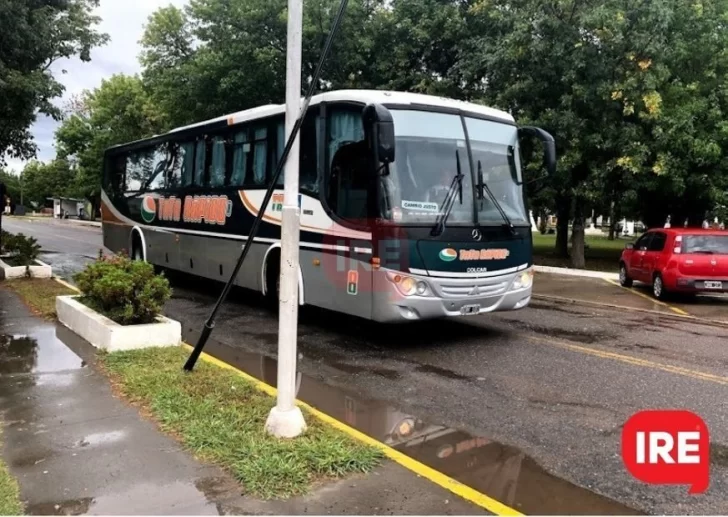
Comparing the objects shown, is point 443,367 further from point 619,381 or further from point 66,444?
point 66,444

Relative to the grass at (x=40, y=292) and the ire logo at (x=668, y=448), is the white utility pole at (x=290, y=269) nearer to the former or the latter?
the ire logo at (x=668, y=448)

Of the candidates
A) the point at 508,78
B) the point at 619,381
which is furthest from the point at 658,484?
the point at 508,78

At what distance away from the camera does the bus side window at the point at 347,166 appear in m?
7.91

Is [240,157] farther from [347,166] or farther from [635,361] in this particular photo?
[635,361]

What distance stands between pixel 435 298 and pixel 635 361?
252 centimetres

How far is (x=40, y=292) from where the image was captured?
1166 cm

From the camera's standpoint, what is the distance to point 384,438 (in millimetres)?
5141

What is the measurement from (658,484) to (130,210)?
46.5ft

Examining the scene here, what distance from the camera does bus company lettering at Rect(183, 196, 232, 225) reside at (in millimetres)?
11266

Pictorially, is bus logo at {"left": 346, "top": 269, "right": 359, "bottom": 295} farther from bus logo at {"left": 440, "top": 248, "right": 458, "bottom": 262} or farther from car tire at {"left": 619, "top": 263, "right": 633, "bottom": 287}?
car tire at {"left": 619, "top": 263, "right": 633, "bottom": 287}

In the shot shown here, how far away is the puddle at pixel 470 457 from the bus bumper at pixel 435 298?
140 centimetres

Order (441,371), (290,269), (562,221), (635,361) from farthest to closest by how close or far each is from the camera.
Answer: (562,221)
(635,361)
(441,371)
(290,269)

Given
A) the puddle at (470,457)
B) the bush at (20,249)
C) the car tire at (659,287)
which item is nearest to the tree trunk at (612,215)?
the car tire at (659,287)

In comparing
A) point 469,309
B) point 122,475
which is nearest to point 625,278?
point 469,309
